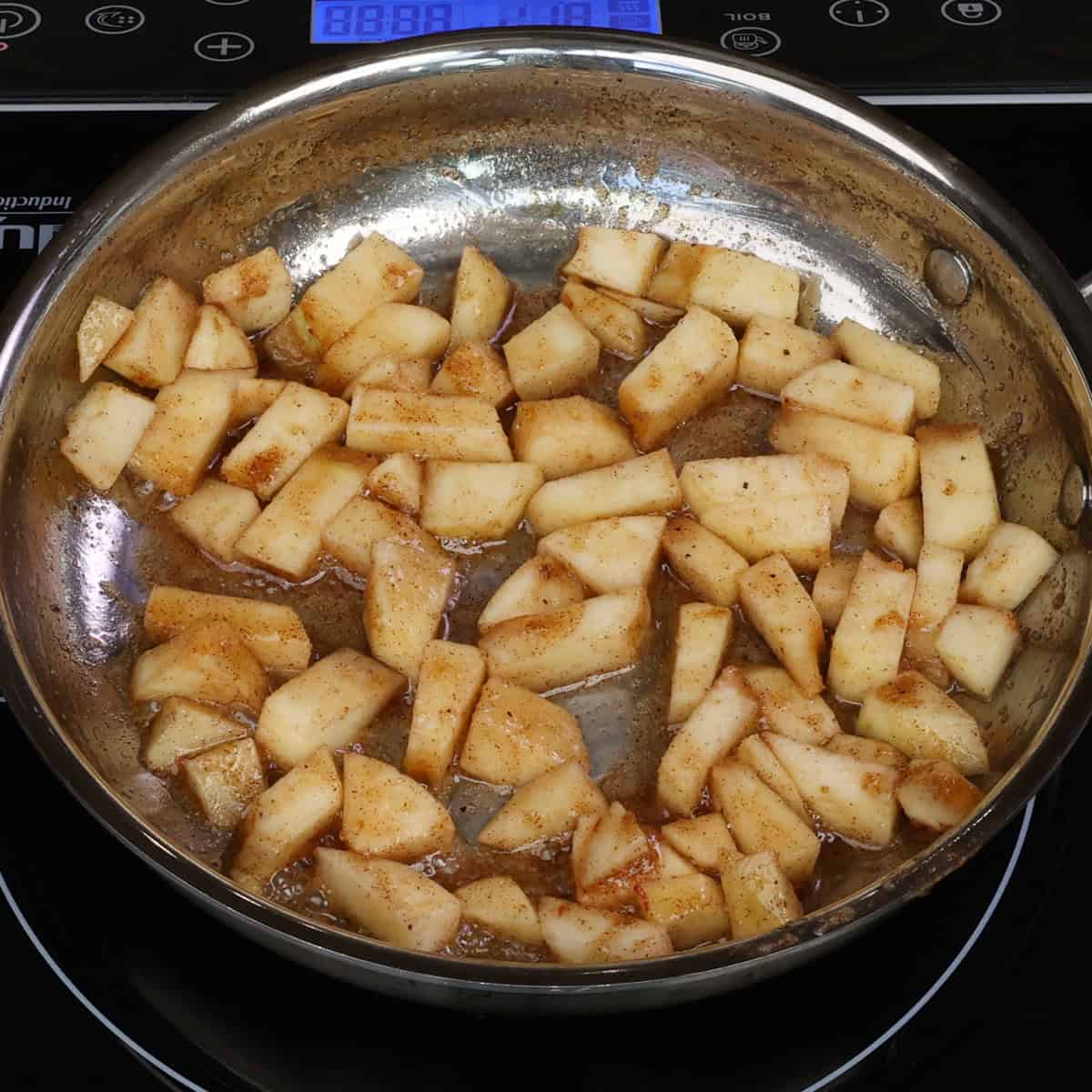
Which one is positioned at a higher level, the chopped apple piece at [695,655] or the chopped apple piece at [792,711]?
the chopped apple piece at [695,655]

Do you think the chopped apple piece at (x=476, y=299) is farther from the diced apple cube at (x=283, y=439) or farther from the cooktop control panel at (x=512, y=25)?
the cooktop control panel at (x=512, y=25)

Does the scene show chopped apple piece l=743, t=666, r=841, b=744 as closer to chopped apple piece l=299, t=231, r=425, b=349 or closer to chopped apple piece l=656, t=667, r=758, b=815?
chopped apple piece l=656, t=667, r=758, b=815

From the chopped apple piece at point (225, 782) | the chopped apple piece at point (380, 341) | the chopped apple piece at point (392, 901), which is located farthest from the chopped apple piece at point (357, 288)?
the chopped apple piece at point (392, 901)

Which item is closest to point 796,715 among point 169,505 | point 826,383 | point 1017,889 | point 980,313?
point 1017,889

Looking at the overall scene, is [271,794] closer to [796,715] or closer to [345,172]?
[796,715]

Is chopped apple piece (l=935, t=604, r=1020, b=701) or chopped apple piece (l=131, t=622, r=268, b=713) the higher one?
chopped apple piece (l=935, t=604, r=1020, b=701)

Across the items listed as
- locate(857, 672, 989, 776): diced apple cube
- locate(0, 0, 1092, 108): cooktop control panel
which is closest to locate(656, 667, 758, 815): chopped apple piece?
locate(857, 672, 989, 776): diced apple cube

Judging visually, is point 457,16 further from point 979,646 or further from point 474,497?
point 979,646
